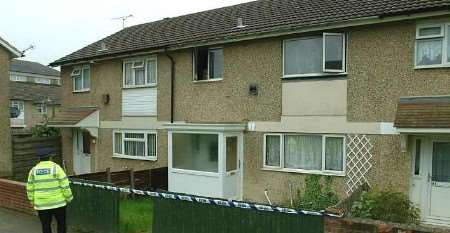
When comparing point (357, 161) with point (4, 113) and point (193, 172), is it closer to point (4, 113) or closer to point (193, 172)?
point (193, 172)

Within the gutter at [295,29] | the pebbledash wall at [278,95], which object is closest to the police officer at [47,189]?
the pebbledash wall at [278,95]

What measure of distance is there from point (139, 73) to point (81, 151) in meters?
4.66

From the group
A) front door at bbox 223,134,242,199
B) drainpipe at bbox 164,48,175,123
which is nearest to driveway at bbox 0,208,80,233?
front door at bbox 223,134,242,199

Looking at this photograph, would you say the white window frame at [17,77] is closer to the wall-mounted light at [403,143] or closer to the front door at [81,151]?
the front door at [81,151]

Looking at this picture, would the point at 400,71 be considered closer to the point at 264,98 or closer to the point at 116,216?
the point at 264,98

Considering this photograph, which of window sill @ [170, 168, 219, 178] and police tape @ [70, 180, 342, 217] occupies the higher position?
police tape @ [70, 180, 342, 217]

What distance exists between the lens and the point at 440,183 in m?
8.85

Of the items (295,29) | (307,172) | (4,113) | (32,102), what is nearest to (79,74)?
(4,113)

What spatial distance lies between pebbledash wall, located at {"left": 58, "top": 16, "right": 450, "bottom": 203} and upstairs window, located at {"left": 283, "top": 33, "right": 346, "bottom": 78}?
7.0 inches

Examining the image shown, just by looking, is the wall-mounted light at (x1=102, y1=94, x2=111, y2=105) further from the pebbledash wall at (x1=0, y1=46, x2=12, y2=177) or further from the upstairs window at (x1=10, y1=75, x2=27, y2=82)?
the upstairs window at (x1=10, y1=75, x2=27, y2=82)

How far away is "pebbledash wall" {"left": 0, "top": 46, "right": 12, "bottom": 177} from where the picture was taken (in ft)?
49.1

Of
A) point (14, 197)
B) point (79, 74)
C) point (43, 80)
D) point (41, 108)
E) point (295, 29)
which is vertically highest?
point (43, 80)

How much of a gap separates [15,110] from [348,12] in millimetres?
30255

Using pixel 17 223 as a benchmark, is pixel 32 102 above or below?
above
